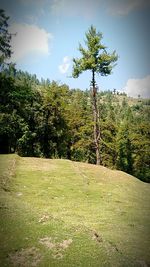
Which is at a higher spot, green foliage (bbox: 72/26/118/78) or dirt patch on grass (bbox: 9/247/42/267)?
green foliage (bbox: 72/26/118/78)

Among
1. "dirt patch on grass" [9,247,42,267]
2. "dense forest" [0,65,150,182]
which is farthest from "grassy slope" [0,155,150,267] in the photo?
"dense forest" [0,65,150,182]

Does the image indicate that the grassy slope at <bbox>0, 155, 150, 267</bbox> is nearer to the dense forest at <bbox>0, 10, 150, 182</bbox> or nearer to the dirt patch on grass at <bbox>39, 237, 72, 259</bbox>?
the dirt patch on grass at <bbox>39, 237, 72, 259</bbox>

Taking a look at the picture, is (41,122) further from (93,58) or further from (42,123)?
(93,58)

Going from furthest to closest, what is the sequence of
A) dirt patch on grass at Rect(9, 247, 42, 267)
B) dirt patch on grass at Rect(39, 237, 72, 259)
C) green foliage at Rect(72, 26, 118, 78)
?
1. green foliage at Rect(72, 26, 118, 78)
2. dirt patch on grass at Rect(39, 237, 72, 259)
3. dirt patch on grass at Rect(9, 247, 42, 267)

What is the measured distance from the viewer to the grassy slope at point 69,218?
43.5ft

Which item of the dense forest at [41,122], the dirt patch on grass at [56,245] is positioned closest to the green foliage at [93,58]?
the dense forest at [41,122]

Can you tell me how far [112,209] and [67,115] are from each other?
3987cm

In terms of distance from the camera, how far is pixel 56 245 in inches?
552

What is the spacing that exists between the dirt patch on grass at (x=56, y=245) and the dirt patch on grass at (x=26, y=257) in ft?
2.31

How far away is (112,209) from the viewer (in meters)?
21.2

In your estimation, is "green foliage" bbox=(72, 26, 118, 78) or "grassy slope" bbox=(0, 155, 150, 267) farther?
"green foliage" bbox=(72, 26, 118, 78)

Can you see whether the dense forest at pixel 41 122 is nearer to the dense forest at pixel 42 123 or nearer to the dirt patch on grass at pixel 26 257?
the dense forest at pixel 42 123

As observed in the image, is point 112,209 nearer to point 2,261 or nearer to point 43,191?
point 43,191

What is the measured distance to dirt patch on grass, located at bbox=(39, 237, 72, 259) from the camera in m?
13.3
